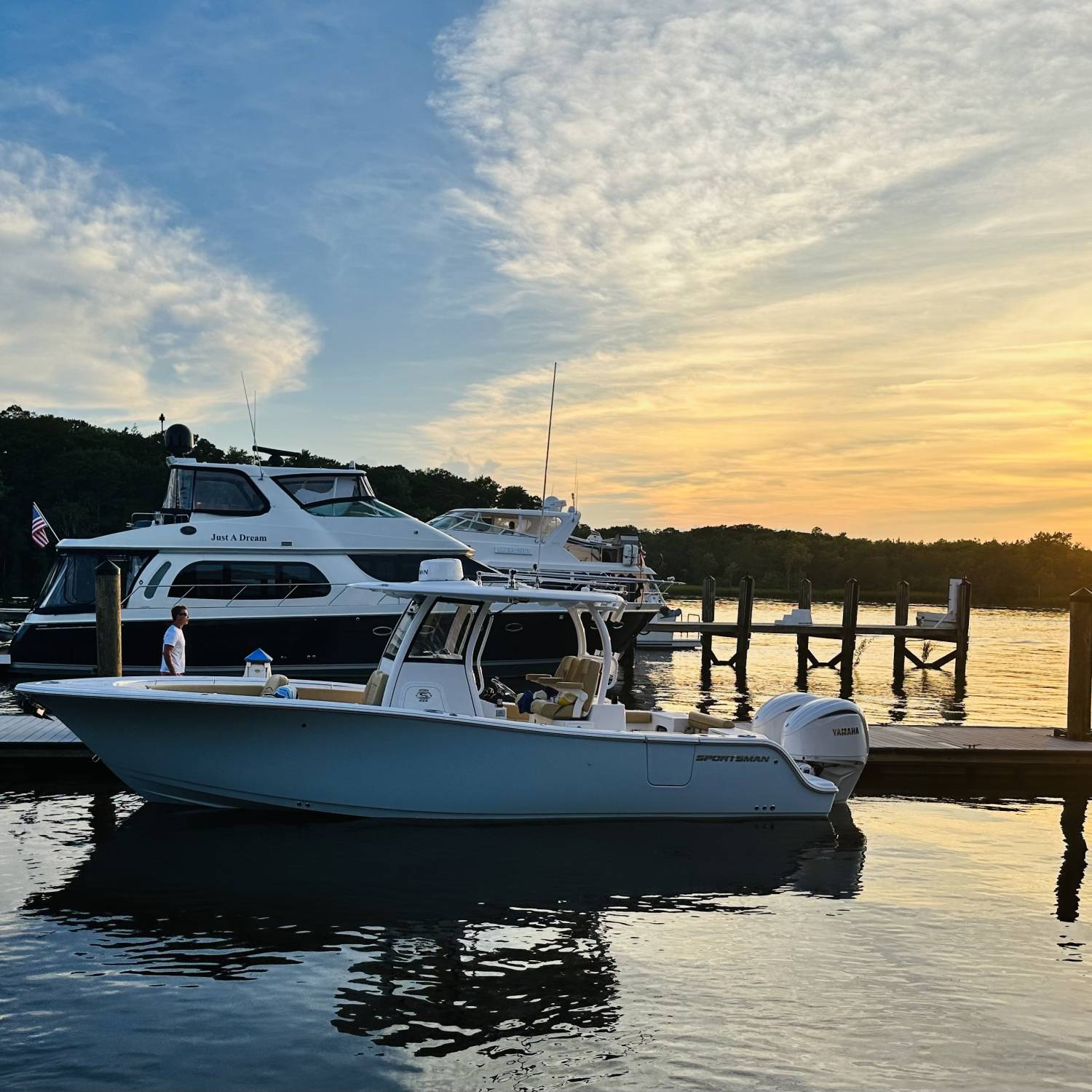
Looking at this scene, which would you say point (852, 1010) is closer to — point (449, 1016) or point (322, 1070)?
point (449, 1016)

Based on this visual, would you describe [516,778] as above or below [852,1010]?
above

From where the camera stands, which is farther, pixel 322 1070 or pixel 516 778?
pixel 516 778

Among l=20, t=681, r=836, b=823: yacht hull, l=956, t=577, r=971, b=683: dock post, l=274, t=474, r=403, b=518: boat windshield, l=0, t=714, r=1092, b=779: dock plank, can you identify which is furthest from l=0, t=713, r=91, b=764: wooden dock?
l=956, t=577, r=971, b=683: dock post

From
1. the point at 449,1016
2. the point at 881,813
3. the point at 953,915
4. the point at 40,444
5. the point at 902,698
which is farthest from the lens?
the point at 40,444

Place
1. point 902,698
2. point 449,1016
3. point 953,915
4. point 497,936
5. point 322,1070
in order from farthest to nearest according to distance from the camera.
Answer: point 902,698
point 953,915
point 497,936
point 449,1016
point 322,1070

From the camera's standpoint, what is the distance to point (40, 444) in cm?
7319

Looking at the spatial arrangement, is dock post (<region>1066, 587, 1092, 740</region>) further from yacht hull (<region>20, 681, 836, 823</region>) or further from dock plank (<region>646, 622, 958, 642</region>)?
dock plank (<region>646, 622, 958, 642</region>)

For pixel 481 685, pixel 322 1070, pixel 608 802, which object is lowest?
pixel 322 1070

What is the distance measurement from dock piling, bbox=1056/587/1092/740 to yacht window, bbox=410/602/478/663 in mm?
8863

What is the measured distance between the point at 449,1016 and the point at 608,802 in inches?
155

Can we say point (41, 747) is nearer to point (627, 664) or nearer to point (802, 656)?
point (627, 664)

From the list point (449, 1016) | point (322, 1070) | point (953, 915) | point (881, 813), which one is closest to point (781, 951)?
point (953, 915)

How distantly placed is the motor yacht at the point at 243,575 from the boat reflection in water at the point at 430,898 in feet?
20.9

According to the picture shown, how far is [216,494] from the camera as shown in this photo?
17703 mm
